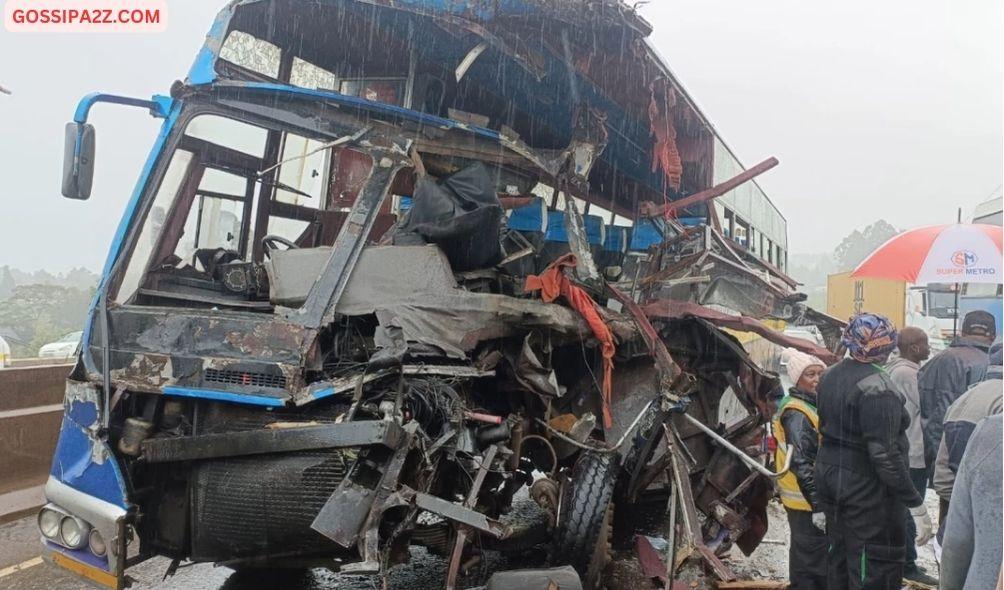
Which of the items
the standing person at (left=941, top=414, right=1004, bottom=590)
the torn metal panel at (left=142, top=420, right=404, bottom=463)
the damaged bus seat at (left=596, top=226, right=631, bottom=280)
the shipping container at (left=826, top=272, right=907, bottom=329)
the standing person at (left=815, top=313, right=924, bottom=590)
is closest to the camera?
the standing person at (left=941, top=414, right=1004, bottom=590)

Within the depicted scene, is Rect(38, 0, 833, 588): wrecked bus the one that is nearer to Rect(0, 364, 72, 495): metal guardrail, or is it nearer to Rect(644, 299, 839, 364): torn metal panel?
Rect(644, 299, 839, 364): torn metal panel

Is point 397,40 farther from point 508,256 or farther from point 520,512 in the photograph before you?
point 520,512

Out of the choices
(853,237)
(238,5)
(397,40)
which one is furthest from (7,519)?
(853,237)

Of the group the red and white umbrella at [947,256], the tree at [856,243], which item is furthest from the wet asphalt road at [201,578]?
the tree at [856,243]

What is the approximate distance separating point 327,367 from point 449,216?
99 cm

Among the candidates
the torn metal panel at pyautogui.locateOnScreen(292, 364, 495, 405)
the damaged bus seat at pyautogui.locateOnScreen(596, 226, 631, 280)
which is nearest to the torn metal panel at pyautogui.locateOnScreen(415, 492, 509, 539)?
the torn metal panel at pyautogui.locateOnScreen(292, 364, 495, 405)

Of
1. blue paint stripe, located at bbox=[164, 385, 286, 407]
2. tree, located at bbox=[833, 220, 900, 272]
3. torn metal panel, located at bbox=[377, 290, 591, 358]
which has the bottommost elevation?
blue paint stripe, located at bbox=[164, 385, 286, 407]

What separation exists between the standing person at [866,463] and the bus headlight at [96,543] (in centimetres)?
342

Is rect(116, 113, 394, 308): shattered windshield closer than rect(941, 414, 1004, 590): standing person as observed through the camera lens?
No

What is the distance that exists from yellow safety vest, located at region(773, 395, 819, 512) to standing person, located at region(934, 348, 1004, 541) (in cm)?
64

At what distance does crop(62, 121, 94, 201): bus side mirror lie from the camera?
346cm

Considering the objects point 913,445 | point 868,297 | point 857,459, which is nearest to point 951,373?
point 913,445

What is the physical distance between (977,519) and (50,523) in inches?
144

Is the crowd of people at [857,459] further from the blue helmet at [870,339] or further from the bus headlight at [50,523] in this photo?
the bus headlight at [50,523]
